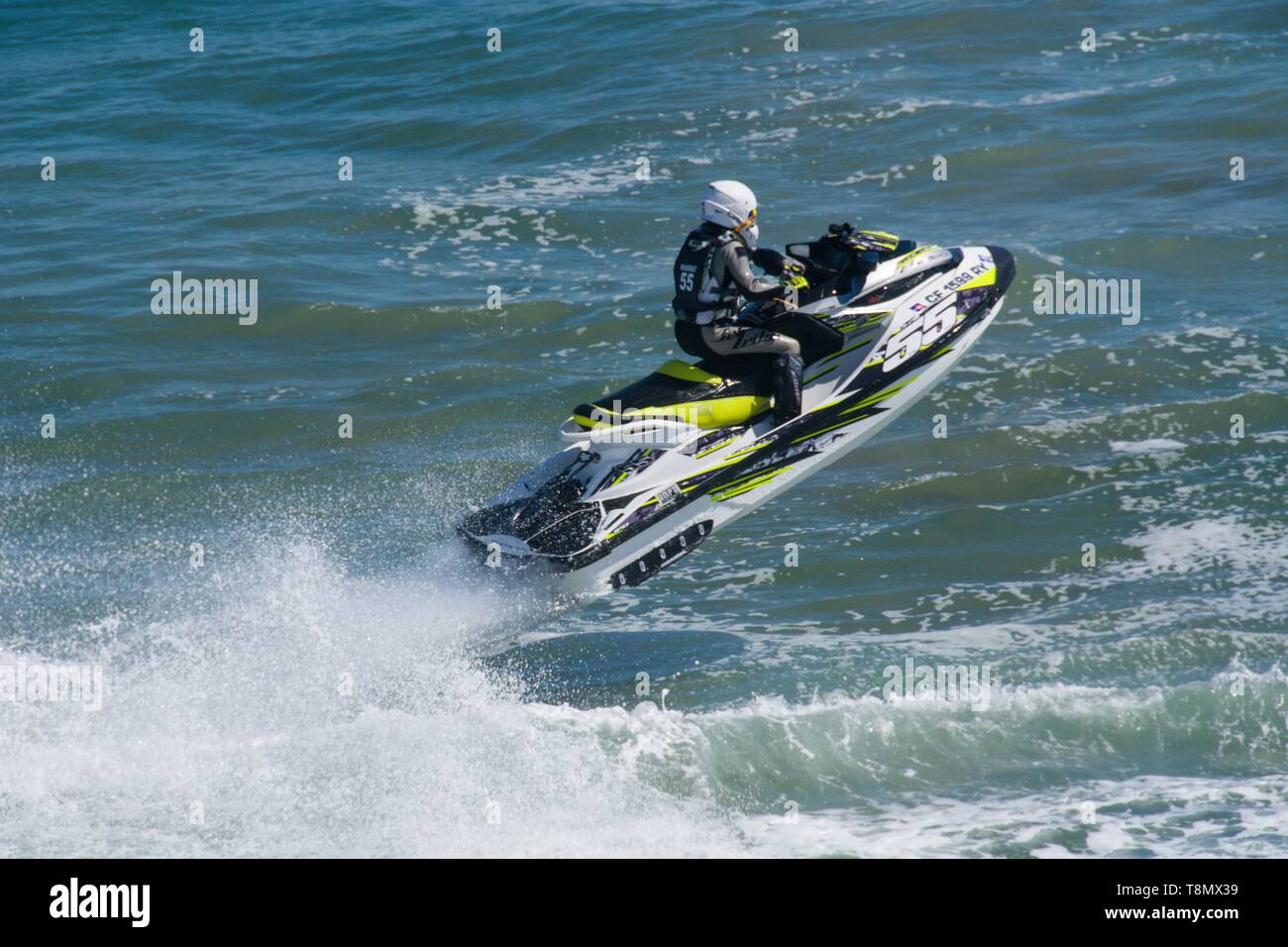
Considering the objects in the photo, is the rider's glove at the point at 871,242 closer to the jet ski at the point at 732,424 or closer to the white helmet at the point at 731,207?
the jet ski at the point at 732,424

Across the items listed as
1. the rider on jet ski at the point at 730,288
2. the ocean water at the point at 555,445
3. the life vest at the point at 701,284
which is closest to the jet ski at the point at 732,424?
the rider on jet ski at the point at 730,288

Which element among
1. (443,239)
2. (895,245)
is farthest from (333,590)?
(443,239)

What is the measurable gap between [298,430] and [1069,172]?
10470 mm

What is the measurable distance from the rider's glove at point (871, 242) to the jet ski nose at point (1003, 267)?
75 centimetres

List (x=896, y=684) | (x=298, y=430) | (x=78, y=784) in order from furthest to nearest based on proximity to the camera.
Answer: (x=298, y=430) → (x=896, y=684) → (x=78, y=784)

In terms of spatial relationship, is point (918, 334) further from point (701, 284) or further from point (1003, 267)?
point (701, 284)

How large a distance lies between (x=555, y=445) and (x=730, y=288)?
461 cm

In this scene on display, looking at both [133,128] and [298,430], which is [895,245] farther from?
[133,128]

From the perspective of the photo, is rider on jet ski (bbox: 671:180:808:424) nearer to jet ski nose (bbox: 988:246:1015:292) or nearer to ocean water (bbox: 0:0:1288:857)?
jet ski nose (bbox: 988:246:1015:292)

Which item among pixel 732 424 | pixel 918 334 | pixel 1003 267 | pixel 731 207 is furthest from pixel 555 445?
pixel 731 207

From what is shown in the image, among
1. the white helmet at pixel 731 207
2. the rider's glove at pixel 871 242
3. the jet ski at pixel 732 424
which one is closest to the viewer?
the white helmet at pixel 731 207

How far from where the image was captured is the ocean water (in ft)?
25.6

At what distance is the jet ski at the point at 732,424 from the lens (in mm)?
8797

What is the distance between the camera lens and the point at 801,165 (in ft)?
63.9
